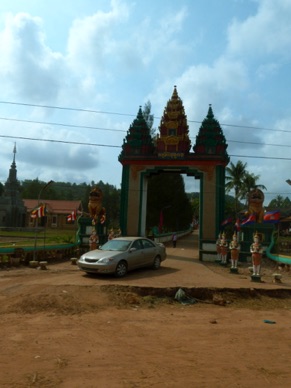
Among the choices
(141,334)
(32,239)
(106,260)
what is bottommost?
(32,239)

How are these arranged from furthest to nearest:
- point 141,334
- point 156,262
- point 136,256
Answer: point 156,262 → point 136,256 → point 141,334

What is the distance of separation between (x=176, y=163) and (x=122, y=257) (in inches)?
611

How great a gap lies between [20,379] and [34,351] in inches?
41.2

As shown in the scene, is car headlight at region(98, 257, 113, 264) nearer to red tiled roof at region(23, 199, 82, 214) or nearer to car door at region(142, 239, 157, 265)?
car door at region(142, 239, 157, 265)

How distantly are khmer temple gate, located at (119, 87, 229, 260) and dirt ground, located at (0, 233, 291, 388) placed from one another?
48.0 feet

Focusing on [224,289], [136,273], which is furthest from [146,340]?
[136,273]

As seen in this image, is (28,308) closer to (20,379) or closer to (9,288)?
(9,288)

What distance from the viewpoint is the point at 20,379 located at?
178 inches

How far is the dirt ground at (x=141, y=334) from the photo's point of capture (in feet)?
15.4

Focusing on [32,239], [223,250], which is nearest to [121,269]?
[223,250]

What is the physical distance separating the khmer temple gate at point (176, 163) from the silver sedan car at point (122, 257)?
1206 cm

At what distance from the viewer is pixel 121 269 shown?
41.1ft

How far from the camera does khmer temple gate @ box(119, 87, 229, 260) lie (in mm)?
26203

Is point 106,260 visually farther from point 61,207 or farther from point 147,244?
point 61,207
